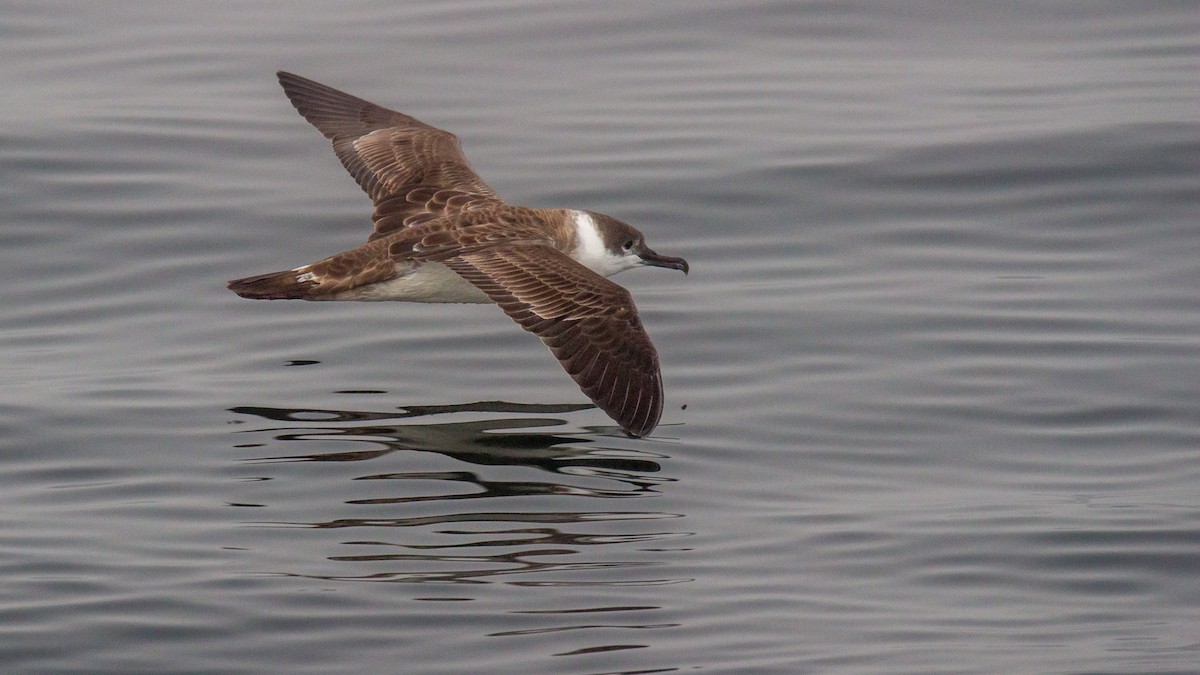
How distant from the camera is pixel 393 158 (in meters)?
9.04

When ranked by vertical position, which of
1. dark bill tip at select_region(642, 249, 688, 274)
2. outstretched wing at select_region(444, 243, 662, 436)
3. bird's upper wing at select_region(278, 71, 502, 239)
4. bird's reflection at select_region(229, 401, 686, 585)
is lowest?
bird's reflection at select_region(229, 401, 686, 585)

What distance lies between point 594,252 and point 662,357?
0.67m

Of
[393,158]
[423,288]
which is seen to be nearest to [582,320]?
[423,288]

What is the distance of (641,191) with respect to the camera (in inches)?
407

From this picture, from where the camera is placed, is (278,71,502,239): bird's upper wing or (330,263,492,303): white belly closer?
(330,263,492,303): white belly

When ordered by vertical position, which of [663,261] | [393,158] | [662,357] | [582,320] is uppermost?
[393,158]

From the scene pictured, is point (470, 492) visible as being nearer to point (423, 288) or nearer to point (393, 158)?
point (423, 288)

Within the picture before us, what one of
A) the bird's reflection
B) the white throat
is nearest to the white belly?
the white throat

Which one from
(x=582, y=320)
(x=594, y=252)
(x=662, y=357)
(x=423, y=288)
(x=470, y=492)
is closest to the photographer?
(x=470, y=492)

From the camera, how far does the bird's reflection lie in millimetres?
5645

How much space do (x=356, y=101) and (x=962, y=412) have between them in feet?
13.6

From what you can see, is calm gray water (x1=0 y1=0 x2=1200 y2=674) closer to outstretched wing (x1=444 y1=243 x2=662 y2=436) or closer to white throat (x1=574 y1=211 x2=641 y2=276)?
outstretched wing (x1=444 y1=243 x2=662 y2=436)

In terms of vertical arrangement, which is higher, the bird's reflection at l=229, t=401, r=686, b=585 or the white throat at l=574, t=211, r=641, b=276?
the white throat at l=574, t=211, r=641, b=276

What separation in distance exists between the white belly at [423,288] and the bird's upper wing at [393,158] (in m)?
0.42
